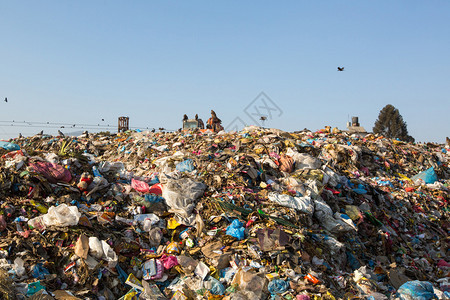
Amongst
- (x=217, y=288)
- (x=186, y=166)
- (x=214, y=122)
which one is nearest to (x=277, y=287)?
(x=217, y=288)

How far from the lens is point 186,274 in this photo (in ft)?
13.5

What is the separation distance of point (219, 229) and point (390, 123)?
29.8m

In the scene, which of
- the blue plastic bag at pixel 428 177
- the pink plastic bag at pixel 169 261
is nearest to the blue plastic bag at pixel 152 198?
the pink plastic bag at pixel 169 261

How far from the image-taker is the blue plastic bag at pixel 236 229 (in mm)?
4509

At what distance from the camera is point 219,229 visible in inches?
185

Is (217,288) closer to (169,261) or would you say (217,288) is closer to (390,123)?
(169,261)

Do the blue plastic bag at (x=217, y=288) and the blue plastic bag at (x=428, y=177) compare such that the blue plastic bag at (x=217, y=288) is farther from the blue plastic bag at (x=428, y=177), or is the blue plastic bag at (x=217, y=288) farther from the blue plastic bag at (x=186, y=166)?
the blue plastic bag at (x=428, y=177)

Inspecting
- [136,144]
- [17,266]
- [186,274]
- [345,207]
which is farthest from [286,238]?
[136,144]

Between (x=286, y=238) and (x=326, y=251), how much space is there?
0.72 meters

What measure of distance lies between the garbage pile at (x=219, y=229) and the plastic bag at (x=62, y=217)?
17mm

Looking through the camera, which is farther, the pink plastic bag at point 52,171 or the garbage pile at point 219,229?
the pink plastic bag at point 52,171

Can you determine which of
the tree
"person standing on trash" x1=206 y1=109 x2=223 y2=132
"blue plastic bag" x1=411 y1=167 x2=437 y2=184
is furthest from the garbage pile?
the tree

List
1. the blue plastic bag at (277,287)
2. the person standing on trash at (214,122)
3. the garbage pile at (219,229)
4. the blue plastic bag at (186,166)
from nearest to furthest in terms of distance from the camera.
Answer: the blue plastic bag at (277,287)
the garbage pile at (219,229)
the blue plastic bag at (186,166)
the person standing on trash at (214,122)

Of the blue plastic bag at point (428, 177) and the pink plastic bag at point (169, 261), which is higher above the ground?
the blue plastic bag at point (428, 177)
